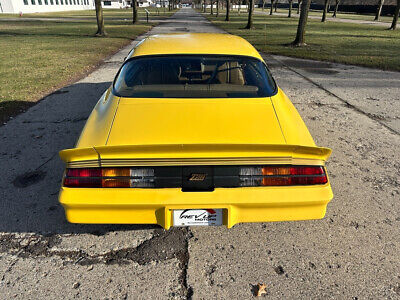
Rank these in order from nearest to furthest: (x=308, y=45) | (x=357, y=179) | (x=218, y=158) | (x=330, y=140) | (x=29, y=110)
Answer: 1. (x=218, y=158)
2. (x=357, y=179)
3. (x=330, y=140)
4. (x=29, y=110)
5. (x=308, y=45)

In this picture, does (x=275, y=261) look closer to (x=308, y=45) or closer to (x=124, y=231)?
(x=124, y=231)

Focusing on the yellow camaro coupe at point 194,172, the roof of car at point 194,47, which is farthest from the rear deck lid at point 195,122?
the roof of car at point 194,47

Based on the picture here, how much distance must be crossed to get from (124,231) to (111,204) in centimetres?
70

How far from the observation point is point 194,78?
307 cm

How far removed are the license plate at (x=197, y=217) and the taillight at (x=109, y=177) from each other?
0.30 metres

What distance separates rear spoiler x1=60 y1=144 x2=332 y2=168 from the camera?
6.33ft

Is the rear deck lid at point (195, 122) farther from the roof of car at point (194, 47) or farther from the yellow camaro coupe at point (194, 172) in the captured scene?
the roof of car at point (194, 47)

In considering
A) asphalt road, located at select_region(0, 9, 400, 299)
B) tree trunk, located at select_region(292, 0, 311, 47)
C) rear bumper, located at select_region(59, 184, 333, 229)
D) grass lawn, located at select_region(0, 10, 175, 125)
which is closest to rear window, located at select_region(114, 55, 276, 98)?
rear bumper, located at select_region(59, 184, 333, 229)

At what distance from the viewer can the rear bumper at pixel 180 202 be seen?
6.51ft

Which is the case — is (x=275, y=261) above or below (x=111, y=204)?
below

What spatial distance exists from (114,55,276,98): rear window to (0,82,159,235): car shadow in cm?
131

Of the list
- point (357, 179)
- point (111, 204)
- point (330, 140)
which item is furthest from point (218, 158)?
point (330, 140)

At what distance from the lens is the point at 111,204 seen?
6.48 ft

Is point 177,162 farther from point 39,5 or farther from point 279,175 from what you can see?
point 39,5
